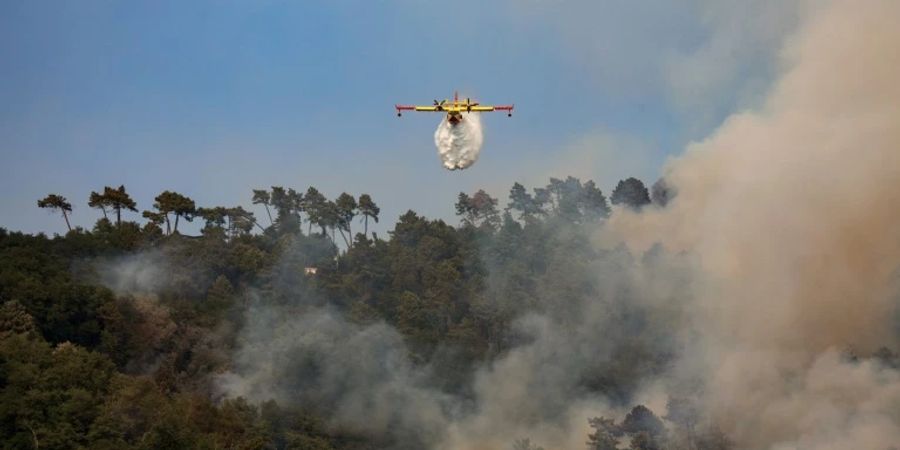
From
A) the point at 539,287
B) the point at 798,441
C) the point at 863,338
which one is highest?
the point at 539,287

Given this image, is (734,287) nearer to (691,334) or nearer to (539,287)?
(691,334)

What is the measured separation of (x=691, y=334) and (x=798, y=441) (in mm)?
18389

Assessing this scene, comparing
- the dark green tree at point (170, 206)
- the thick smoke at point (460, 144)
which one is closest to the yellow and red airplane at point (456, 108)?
the thick smoke at point (460, 144)

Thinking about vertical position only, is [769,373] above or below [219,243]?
below

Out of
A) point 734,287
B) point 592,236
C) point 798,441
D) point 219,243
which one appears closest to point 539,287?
point 592,236

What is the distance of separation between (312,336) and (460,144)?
35772 millimetres

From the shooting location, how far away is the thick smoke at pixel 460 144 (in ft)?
188

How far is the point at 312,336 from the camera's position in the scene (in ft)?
295

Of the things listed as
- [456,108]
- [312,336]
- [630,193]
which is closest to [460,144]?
→ [456,108]

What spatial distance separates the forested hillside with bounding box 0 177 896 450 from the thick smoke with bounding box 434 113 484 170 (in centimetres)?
2118

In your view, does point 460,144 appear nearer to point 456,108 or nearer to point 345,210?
point 456,108

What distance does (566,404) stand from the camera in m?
87.3

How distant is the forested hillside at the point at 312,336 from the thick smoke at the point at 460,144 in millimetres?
21183

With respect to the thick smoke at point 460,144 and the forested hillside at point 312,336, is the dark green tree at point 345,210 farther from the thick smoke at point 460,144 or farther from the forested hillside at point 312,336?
the thick smoke at point 460,144
